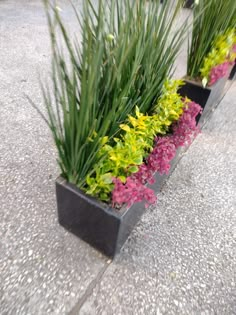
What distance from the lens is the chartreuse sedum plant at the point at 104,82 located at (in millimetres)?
705

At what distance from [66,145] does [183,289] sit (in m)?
0.65

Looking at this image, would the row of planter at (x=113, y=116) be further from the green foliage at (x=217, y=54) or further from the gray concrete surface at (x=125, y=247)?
the green foliage at (x=217, y=54)

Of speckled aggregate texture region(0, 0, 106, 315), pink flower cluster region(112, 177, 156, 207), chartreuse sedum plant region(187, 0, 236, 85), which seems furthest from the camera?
chartreuse sedum plant region(187, 0, 236, 85)

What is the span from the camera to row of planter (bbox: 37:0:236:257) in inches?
28.8

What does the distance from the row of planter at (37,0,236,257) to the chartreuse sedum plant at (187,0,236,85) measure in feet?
1.42

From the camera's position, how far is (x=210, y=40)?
1512 millimetres

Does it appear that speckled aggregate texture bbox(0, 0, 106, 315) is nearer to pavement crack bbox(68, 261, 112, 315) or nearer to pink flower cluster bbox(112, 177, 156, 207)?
pavement crack bbox(68, 261, 112, 315)

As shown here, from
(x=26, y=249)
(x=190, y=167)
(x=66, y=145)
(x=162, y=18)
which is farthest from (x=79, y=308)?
(x=162, y=18)

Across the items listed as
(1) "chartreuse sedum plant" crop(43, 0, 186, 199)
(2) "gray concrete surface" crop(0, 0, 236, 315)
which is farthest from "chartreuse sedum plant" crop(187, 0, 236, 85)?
(1) "chartreuse sedum plant" crop(43, 0, 186, 199)

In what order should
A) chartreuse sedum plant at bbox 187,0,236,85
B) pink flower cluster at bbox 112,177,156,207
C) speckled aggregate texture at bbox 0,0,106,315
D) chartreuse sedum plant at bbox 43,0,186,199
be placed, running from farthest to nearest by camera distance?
chartreuse sedum plant at bbox 187,0,236,85, speckled aggregate texture at bbox 0,0,106,315, pink flower cluster at bbox 112,177,156,207, chartreuse sedum plant at bbox 43,0,186,199

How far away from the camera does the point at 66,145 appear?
847 mm

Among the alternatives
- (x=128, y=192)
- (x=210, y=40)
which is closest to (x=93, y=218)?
(x=128, y=192)

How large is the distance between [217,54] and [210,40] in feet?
0.30

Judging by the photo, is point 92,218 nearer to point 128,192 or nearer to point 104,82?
point 128,192
